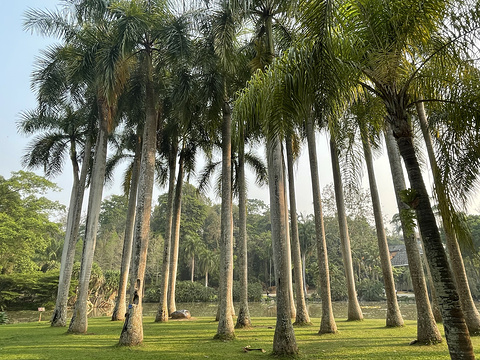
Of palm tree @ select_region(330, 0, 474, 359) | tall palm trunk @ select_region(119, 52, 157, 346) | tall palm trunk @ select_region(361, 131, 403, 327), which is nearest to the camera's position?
palm tree @ select_region(330, 0, 474, 359)

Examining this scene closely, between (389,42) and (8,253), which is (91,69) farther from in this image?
(8,253)

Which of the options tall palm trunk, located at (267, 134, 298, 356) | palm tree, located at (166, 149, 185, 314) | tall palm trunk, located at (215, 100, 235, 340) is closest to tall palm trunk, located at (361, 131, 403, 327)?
tall palm trunk, located at (267, 134, 298, 356)

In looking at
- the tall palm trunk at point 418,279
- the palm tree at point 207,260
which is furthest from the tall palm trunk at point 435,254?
the palm tree at point 207,260

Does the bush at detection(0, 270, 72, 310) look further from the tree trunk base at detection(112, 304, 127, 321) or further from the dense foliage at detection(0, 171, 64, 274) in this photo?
the tree trunk base at detection(112, 304, 127, 321)

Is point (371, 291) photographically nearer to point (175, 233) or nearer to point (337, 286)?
point (337, 286)

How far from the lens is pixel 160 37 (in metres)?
11.1

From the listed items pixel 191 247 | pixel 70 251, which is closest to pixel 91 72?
pixel 70 251

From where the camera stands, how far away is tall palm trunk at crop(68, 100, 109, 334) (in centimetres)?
1166

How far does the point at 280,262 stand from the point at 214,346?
320cm

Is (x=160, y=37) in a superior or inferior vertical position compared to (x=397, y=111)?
superior

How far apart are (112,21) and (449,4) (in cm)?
1041

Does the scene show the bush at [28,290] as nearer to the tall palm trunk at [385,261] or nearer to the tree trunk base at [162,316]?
the tree trunk base at [162,316]

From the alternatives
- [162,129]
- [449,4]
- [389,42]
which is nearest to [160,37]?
[162,129]

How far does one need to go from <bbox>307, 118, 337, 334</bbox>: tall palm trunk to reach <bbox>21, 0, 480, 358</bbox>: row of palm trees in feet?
0.17
